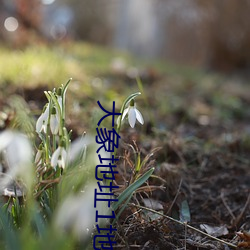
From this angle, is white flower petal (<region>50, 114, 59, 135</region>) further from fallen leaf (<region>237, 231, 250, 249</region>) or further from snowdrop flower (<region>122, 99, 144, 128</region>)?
fallen leaf (<region>237, 231, 250, 249</region>)

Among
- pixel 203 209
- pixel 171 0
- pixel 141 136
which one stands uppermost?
pixel 171 0

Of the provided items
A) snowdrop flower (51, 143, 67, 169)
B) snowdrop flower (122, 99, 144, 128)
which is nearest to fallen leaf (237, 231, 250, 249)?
snowdrop flower (122, 99, 144, 128)

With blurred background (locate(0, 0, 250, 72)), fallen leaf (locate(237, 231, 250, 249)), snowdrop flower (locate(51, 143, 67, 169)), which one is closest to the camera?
snowdrop flower (locate(51, 143, 67, 169))

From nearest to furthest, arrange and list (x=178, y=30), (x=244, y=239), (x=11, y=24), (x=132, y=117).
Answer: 1. (x=132, y=117)
2. (x=244, y=239)
3. (x=11, y=24)
4. (x=178, y=30)

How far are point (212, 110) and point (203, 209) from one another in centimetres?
220

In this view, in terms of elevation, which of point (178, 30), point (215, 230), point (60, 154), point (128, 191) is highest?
point (178, 30)

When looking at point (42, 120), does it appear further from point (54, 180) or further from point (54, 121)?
point (54, 180)

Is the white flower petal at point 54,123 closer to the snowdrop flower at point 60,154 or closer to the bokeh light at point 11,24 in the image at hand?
the snowdrop flower at point 60,154

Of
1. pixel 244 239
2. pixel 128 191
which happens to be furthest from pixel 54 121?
pixel 244 239

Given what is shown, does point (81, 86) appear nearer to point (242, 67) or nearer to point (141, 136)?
point (141, 136)

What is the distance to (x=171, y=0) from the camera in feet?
26.9

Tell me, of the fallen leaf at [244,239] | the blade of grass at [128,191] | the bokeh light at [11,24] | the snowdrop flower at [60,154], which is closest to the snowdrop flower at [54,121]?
the snowdrop flower at [60,154]

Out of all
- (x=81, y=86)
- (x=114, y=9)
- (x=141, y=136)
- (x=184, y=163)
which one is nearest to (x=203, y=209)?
(x=184, y=163)

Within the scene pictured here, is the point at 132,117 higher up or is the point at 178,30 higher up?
the point at 178,30
